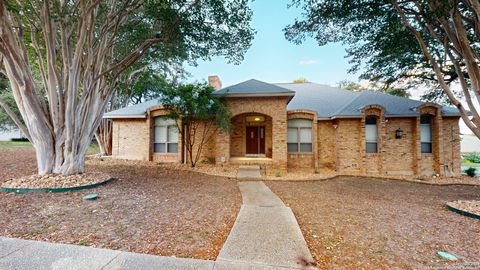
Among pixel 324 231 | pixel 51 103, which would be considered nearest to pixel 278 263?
pixel 324 231

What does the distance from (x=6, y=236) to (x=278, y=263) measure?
4.38m

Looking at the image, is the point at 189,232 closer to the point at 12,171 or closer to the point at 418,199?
the point at 418,199

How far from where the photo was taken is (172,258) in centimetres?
270

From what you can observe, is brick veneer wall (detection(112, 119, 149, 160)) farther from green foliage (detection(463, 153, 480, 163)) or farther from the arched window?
green foliage (detection(463, 153, 480, 163))

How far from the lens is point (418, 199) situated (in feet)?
20.7

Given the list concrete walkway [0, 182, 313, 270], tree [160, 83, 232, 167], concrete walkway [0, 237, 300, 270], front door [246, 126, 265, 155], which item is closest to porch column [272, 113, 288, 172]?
tree [160, 83, 232, 167]

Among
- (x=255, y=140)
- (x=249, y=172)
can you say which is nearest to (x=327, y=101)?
(x=255, y=140)

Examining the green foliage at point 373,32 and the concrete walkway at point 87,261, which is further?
the green foliage at point 373,32

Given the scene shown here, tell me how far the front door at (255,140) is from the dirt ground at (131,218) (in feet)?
24.4

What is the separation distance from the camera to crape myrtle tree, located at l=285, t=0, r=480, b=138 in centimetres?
555

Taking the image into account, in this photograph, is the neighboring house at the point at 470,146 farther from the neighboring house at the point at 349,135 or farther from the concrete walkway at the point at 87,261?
the concrete walkway at the point at 87,261

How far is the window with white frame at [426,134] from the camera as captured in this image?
1101cm

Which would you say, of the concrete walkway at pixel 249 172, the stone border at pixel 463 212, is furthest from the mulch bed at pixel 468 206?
the concrete walkway at pixel 249 172

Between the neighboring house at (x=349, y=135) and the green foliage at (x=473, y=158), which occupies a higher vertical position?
the neighboring house at (x=349, y=135)
